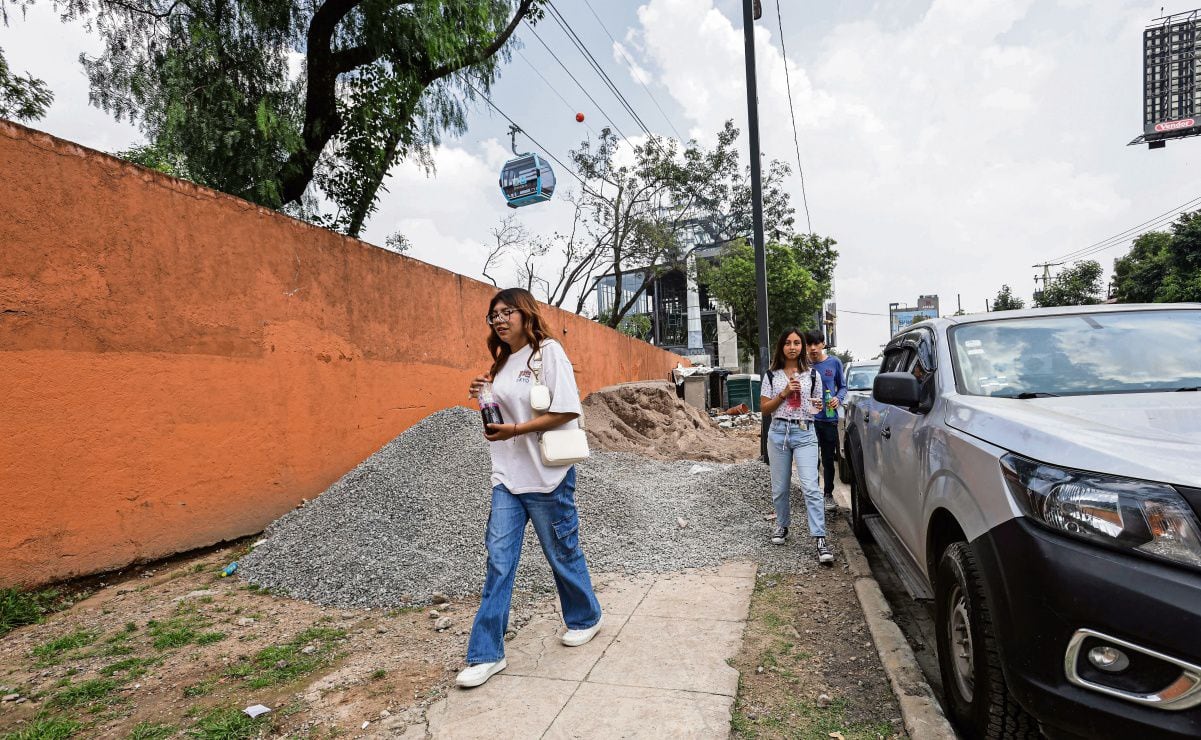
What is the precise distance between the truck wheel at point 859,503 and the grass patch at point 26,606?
5.65m

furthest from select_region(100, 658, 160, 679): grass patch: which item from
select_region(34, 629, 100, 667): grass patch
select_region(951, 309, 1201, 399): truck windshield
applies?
select_region(951, 309, 1201, 399): truck windshield

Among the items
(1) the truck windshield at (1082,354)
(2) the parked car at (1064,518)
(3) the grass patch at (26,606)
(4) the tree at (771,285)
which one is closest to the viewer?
(2) the parked car at (1064,518)

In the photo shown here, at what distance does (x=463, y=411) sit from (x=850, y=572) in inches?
193

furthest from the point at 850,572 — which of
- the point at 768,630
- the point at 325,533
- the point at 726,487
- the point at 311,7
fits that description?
the point at 311,7

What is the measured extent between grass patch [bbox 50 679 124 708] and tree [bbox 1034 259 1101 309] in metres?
53.4

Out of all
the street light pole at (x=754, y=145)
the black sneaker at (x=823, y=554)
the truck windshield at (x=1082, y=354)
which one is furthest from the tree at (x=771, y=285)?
the truck windshield at (x=1082, y=354)

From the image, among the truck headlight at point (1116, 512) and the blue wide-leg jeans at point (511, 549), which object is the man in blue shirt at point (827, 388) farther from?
the truck headlight at point (1116, 512)

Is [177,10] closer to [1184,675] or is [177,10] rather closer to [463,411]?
[463,411]

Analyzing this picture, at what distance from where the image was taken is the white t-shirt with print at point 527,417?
3186 mm

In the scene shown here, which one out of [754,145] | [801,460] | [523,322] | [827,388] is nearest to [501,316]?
[523,322]

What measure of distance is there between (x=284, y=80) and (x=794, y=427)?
9782 millimetres

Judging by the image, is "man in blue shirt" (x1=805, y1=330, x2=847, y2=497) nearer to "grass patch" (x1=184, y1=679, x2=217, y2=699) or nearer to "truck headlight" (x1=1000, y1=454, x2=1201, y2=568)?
"truck headlight" (x1=1000, y1=454, x2=1201, y2=568)

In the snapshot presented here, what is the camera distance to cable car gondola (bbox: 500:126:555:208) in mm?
16219

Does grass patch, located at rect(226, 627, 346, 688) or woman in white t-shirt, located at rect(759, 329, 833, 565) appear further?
woman in white t-shirt, located at rect(759, 329, 833, 565)
